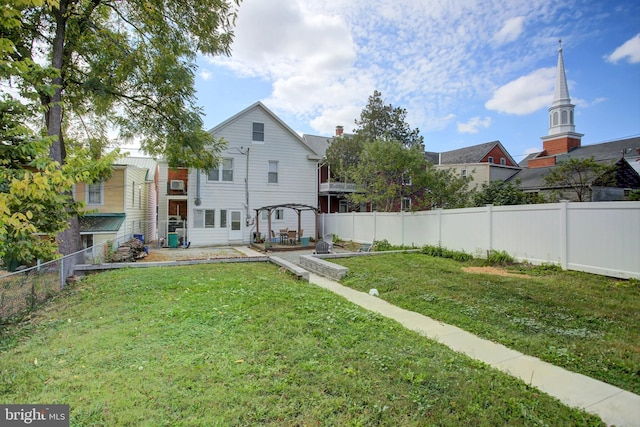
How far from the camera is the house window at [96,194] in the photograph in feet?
49.4

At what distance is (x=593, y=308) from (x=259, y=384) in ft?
17.6

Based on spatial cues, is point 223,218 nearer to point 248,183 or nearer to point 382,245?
point 248,183

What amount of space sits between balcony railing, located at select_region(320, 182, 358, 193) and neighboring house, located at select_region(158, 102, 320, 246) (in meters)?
3.09

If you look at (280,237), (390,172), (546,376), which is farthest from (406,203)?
(546,376)

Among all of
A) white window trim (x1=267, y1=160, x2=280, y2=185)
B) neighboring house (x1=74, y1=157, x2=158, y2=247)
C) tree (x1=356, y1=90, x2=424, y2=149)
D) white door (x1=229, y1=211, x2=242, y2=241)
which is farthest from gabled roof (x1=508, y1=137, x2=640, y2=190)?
neighboring house (x1=74, y1=157, x2=158, y2=247)

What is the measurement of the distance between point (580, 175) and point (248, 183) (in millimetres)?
17635

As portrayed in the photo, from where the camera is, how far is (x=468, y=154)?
33.3m

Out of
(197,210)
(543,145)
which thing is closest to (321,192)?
(197,210)

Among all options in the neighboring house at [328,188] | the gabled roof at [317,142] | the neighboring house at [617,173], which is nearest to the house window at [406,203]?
the neighboring house at [328,188]

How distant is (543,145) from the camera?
35531 millimetres

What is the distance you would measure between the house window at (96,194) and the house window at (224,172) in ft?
16.8

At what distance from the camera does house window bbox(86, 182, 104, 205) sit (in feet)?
49.4

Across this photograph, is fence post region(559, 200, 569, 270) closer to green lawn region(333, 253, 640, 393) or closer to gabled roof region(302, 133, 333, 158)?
green lawn region(333, 253, 640, 393)

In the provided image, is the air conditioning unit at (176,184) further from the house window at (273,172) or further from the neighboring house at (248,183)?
the house window at (273,172)
